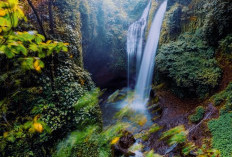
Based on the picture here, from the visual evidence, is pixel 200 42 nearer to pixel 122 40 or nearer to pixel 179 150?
pixel 179 150

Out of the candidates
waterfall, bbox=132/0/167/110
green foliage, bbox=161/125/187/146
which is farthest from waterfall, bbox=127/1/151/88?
green foliage, bbox=161/125/187/146

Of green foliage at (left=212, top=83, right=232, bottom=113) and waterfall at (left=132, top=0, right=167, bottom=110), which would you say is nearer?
green foliage at (left=212, top=83, right=232, bottom=113)

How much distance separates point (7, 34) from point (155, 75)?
985 centimetres

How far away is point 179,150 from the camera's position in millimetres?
4152

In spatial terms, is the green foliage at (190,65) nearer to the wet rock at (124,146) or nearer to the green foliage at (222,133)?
the green foliage at (222,133)

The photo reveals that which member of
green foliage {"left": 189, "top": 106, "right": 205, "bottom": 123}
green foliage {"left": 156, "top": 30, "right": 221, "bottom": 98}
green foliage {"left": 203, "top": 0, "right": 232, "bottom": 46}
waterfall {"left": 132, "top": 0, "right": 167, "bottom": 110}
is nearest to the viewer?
green foliage {"left": 189, "top": 106, "right": 205, "bottom": 123}

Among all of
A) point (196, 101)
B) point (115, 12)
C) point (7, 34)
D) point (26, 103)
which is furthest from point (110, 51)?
point (7, 34)

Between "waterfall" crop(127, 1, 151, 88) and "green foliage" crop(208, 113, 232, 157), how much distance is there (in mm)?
8393

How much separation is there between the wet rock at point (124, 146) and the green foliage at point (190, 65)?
399cm

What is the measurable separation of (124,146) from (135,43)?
9.95 meters

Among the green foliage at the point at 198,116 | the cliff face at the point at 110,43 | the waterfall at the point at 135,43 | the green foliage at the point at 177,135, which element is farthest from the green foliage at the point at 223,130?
the cliff face at the point at 110,43

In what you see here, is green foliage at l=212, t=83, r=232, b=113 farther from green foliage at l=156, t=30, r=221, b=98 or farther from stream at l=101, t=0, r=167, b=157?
stream at l=101, t=0, r=167, b=157

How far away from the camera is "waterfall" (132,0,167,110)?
10359 mm

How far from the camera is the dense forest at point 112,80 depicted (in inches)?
83.4
